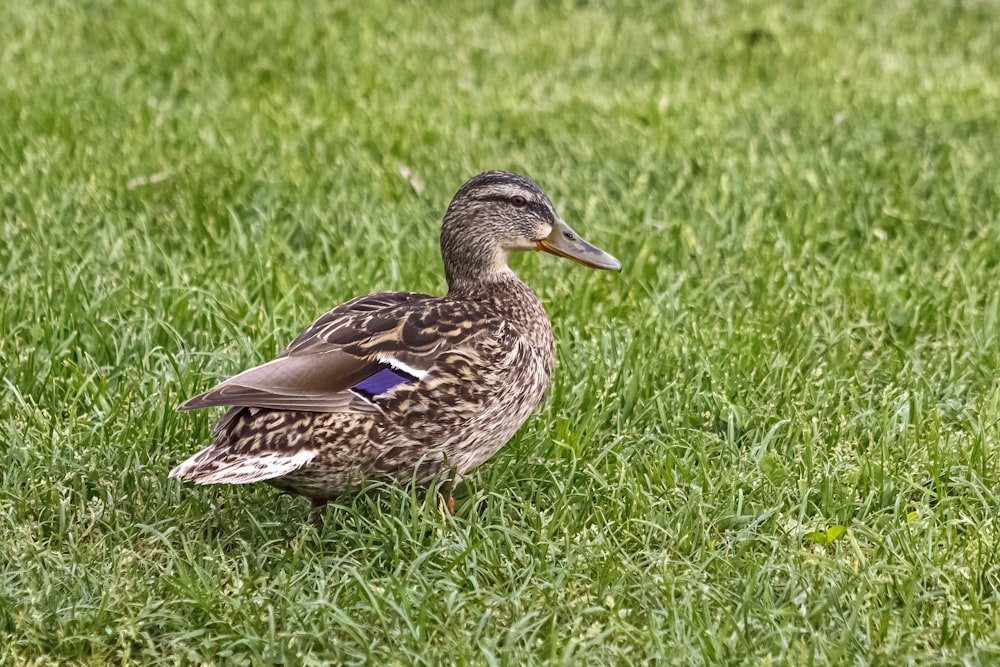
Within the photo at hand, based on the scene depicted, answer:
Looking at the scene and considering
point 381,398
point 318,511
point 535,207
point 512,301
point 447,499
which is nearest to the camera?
point 381,398

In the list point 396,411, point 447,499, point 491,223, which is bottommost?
point 447,499

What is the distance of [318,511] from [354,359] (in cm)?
47

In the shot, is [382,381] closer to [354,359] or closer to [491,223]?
[354,359]

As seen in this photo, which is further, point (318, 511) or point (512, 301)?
point (512, 301)

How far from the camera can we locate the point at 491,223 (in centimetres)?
425

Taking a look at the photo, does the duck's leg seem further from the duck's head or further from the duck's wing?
the duck's head

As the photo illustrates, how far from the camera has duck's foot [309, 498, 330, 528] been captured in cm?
378

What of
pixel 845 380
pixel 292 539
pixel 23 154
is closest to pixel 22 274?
pixel 23 154

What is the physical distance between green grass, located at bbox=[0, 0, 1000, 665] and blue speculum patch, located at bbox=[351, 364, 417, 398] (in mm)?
338

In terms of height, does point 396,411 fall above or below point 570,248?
below

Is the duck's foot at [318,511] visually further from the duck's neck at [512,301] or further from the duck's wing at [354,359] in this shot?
the duck's neck at [512,301]

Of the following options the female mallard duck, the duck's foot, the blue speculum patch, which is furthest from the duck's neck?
the duck's foot

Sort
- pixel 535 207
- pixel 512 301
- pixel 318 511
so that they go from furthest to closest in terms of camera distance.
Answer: pixel 535 207 → pixel 512 301 → pixel 318 511

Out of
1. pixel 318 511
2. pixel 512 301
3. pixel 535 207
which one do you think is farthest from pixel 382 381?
pixel 535 207
